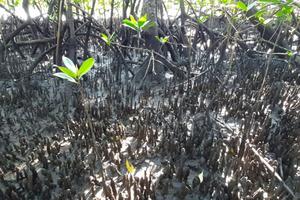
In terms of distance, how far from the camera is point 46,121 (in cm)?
261

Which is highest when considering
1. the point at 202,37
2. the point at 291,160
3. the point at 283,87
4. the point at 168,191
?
the point at 202,37

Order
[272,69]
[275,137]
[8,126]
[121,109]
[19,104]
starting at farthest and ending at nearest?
[272,69] < [19,104] < [121,109] < [8,126] < [275,137]

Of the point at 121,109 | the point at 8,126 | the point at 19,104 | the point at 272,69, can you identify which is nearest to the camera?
the point at 8,126

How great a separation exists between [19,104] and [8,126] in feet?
1.36

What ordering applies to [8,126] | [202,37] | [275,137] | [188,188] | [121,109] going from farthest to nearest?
[202,37] → [121,109] → [8,126] → [275,137] → [188,188]

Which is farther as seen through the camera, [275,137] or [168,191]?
[275,137]

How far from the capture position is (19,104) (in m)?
2.86

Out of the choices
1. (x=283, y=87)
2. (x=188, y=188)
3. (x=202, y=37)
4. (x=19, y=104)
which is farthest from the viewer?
(x=202, y=37)

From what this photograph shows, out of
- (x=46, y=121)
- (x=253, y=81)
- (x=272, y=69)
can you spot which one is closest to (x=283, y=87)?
(x=253, y=81)

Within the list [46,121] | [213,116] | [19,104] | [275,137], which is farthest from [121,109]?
[275,137]

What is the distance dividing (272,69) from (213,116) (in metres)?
1.81

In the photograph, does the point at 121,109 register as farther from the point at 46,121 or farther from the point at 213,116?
the point at 213,116

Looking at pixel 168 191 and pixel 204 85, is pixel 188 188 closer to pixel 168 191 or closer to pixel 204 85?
pixel 168 191

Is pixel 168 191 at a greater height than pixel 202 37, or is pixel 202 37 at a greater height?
pixel 202 37
